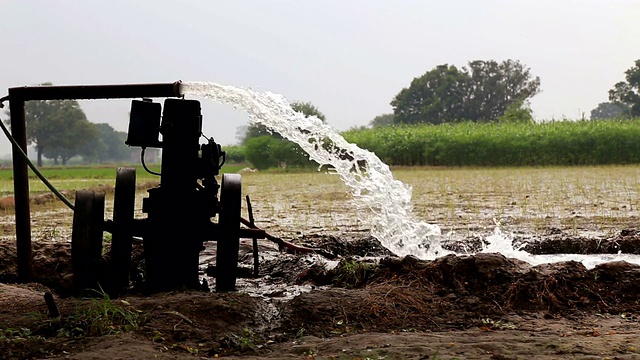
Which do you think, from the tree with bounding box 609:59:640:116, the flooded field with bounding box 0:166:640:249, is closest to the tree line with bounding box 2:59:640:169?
the tree with bounding box 609:59:640:116

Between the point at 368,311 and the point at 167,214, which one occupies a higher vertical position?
the point at 167,214

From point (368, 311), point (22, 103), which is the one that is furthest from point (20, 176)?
point (368, 311)

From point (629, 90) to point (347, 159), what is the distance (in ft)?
177

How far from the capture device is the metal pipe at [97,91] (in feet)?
17.2

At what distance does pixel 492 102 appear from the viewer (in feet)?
204

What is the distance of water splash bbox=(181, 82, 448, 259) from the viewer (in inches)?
229

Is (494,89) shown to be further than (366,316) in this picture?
Yes

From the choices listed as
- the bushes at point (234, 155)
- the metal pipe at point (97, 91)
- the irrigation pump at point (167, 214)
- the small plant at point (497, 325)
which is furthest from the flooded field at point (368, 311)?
the bushes at point (234, 155)

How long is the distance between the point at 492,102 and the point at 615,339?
59.9 metres

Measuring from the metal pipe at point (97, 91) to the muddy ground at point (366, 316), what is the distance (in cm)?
143

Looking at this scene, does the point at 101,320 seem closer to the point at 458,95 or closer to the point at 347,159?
the point at 347,159

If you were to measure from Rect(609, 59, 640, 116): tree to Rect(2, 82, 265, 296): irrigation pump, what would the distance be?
177 feet

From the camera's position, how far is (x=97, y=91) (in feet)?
17.6

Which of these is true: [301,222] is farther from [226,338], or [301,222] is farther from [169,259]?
[226,338]
